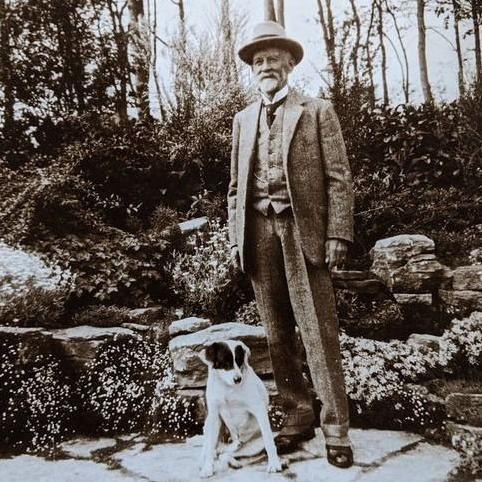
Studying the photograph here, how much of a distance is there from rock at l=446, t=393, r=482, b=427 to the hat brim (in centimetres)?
191

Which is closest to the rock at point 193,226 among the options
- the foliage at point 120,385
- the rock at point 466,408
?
the foliage at point 120,385

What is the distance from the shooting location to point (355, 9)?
495 centimetres

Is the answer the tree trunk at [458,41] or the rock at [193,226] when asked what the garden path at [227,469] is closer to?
the rock at [193,226]

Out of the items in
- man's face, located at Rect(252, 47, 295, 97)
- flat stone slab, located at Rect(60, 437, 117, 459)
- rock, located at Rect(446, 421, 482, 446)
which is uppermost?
man's face, located at Rect(252, 47, 295, 97)

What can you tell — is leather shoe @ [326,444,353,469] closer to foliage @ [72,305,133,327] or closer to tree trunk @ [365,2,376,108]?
foliage @ [72,305,133,327]

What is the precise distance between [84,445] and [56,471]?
0.37 metres

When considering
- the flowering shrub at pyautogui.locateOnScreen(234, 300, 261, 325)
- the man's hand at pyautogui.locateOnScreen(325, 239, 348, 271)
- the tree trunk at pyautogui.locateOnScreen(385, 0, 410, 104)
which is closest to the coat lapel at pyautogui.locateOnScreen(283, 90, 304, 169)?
the man's hand at pyautogui.locateOnScreen(325, 239, 348, 271)

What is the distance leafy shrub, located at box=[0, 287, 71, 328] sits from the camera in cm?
314

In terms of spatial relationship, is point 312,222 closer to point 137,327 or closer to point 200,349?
point 200,349

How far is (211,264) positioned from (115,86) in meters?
2.60

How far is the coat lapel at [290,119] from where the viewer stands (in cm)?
230

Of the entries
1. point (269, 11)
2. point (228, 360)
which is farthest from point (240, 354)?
point (269, 11)

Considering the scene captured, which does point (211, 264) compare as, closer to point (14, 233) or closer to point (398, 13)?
point (14, 233)

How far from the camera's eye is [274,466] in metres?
2.24
